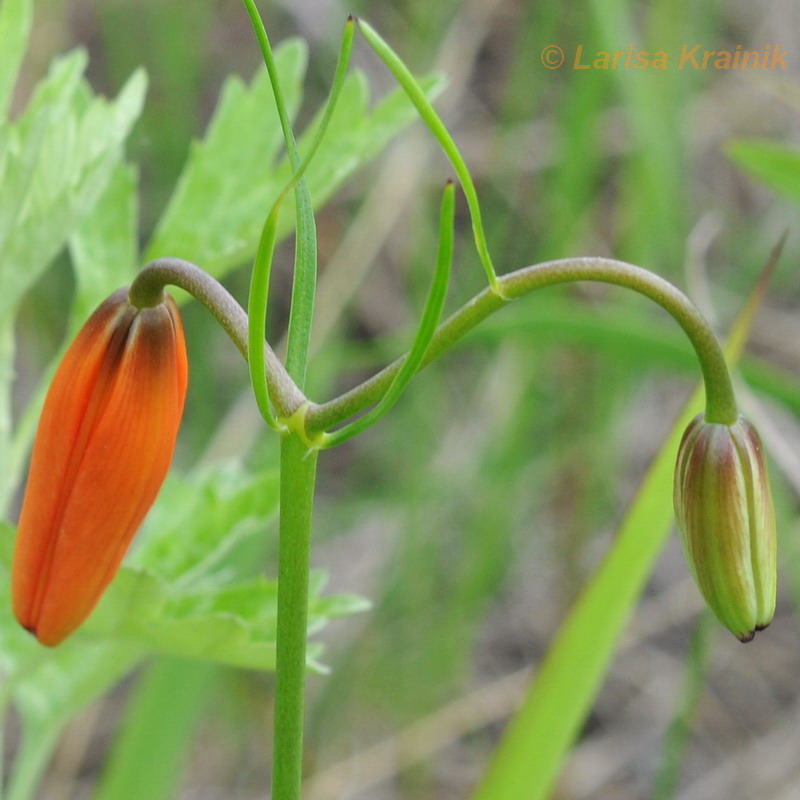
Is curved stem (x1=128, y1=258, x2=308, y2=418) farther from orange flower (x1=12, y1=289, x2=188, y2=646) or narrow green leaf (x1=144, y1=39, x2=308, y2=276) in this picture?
narrow green leaf (x1=144, y1=39, x2=308, y2=276)

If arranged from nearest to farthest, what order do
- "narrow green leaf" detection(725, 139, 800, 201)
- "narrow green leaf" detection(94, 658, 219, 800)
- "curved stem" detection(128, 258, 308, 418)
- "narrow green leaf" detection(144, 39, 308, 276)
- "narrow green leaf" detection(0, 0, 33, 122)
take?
"curved stem" detection(128, 258, 308, 418) → "narrow green leaf" detection(0, 0, 33, 122) → "narrow green leaf" detection(144, 39, 308, 276) → "narrow green leaf" detection(725, 139, 800, 201) → "narrow green leaf" detection(94, 658, 219, 800)

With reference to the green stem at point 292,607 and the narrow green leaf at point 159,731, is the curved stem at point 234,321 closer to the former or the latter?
the green stem at point 292,607

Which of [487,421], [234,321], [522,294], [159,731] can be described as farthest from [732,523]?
[487,421]

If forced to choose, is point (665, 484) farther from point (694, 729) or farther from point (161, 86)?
point (161, 86)

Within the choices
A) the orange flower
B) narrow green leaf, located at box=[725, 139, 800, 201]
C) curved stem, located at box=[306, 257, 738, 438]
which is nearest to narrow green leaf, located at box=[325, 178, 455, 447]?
curved stem, located at box=[306, 257, 738, 438]

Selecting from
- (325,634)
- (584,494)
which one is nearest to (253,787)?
(325,634)
